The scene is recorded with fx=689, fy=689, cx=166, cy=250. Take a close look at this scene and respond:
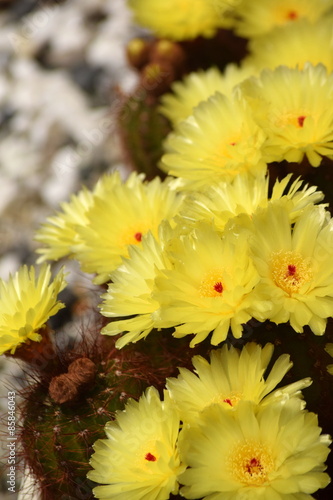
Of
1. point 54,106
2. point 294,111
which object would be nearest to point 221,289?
point 294,111

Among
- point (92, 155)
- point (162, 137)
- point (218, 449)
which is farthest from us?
point (92, 155)

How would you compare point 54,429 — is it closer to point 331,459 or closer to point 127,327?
point 127,327

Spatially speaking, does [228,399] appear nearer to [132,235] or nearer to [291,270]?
[291,270]

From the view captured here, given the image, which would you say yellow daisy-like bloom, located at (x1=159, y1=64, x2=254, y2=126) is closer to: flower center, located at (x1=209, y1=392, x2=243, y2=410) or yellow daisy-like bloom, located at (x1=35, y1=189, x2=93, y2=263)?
yellow daisy-like bloom, located at (x1=35, y1=189, x2=93, y2=263)

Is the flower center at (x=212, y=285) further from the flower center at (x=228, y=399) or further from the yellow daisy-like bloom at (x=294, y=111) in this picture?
the yellow daisy-like bloom at (x=294, y=111)

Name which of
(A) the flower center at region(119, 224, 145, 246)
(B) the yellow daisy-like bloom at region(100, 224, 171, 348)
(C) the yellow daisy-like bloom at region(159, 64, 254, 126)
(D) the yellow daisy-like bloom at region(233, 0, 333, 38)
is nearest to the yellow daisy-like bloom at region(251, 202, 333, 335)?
(B) the yellow daisy-like bloom at region(100, 224, 171, 348)

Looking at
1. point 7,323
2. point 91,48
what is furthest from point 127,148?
point 7,323
